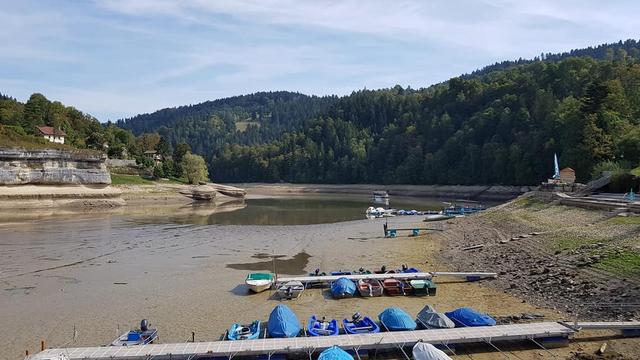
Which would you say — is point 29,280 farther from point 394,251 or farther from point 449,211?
point 449,211

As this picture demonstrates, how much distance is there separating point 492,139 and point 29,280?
112 m

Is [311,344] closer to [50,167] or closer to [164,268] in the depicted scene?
[164,268]

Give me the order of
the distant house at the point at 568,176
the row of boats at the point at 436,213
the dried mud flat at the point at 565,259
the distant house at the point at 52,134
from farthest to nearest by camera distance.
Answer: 1. the distant house at the point at 52,134
2. the row of boats at the point at 436,213
3. the distant house at the point at 568,176
4. the dried mud flat at the point at 565,259

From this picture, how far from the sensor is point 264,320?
23.2 meters

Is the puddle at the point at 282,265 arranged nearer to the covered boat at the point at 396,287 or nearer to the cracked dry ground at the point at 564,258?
the covered boat at the point at 396,287

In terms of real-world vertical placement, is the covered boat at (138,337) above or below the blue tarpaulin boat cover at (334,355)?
below

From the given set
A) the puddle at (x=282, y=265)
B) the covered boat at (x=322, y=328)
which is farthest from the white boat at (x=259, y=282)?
the covered boat at (x=322, y=328)

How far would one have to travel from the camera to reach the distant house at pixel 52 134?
104312mm

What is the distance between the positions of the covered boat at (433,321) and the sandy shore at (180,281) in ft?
5.16

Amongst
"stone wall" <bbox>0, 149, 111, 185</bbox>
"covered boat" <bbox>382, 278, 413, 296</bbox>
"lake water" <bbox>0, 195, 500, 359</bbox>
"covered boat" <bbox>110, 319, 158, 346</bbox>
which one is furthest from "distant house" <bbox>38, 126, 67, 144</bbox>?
"covered boat" <bbox>382, 278, 413, 296</bbox>

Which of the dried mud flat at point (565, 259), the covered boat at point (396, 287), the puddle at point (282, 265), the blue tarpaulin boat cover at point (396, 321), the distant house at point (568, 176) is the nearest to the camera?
the blue tarpaulin boat cover at point (396, 321)

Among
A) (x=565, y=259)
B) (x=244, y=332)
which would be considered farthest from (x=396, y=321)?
(x=565, y=259)

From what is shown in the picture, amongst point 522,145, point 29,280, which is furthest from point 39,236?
point 522,145

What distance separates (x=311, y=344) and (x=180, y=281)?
15.2m
